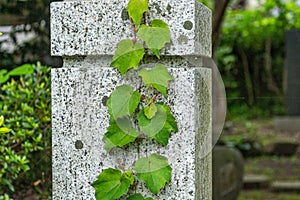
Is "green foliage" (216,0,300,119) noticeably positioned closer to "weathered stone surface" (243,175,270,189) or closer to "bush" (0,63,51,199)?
"weathered stone surface" (243,175,270,189)

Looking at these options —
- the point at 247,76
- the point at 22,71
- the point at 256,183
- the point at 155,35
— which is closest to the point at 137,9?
the point at 155,35

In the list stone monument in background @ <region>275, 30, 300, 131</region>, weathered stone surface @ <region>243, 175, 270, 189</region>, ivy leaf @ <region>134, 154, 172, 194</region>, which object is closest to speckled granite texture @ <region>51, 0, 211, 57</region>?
ivy leaf @ <region>134, 154, 172, 194</region>

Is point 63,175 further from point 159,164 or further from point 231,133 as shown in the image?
point 231,133

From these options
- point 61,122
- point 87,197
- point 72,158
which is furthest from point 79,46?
point 87,197

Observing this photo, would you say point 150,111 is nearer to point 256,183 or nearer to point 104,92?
point 104,92

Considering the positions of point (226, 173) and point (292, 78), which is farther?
point (292, 78)
